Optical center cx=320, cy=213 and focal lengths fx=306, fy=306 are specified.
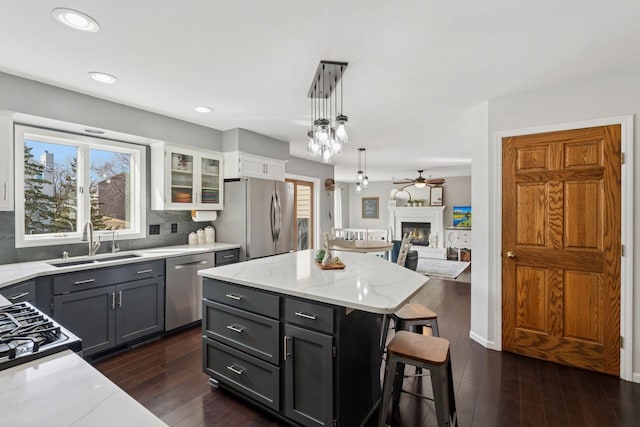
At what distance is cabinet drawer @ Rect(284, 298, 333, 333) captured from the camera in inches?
66.6

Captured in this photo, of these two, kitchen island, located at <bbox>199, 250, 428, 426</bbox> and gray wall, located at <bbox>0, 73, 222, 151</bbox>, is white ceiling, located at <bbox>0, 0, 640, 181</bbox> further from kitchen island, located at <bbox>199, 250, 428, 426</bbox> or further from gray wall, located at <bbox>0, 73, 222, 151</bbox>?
kitchen island, located at <bbox>199, 250, 428, 426</bbox>

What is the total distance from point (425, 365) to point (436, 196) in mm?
8564

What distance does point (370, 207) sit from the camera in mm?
10805

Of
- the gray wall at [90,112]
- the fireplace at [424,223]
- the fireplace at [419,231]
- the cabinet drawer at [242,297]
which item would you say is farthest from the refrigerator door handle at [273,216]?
the fireplace at [419,231]

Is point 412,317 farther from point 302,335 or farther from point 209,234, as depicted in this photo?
point 209,234

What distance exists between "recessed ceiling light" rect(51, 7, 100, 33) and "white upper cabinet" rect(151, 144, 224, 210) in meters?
1.84

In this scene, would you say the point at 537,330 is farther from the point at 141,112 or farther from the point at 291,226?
the point at 141,112

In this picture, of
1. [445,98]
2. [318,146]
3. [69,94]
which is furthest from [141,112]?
[445,98]

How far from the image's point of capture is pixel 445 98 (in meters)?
3.03

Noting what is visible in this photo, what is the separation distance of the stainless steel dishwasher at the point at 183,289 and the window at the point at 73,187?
0.74m

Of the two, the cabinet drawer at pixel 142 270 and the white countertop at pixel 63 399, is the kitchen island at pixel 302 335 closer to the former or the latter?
the white countertop at pixel 63 399

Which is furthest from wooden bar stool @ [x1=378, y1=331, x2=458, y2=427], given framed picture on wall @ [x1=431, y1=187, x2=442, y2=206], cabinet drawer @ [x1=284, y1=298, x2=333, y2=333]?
framed picture on wall @ [x1=431, y1=187, x2=442, y2=206]

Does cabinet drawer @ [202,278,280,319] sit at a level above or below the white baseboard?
above

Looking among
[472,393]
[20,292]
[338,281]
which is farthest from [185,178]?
[472,393]
